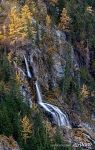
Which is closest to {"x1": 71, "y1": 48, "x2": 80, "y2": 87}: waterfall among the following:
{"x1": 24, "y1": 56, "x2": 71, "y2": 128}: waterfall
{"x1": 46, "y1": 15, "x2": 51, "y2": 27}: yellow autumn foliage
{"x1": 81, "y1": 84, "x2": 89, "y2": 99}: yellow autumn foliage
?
{"x1": 81, "y1": 84, "x2": 89, "y2": 99}: yellow autumn foliage

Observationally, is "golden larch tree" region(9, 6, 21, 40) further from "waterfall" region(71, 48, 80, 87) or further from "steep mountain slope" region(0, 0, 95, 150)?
"waterfall" region(71, 48, 80, 87)

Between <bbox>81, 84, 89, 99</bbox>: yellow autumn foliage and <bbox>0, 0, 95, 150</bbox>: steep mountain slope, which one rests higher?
<bbox>0, 0, 95, 150</bbox>: steep mountain slope

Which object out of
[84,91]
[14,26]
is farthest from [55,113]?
[14,26]

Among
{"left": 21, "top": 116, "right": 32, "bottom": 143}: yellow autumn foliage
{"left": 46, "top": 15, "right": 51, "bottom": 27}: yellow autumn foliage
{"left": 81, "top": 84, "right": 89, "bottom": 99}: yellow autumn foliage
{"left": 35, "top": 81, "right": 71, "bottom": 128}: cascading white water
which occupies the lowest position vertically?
{"left": 81, "top": 84, "right": 89, "bottom": 99}: yellow autumn foliage

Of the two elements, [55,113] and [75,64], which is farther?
[75,64]

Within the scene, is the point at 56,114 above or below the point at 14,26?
below

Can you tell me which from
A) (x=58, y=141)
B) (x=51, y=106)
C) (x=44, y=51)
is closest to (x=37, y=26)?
(x=44, y=51)

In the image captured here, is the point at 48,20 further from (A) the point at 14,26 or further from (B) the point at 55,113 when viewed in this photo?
(B) the point at 55,113

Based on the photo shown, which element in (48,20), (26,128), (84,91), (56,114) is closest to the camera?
(26,128)

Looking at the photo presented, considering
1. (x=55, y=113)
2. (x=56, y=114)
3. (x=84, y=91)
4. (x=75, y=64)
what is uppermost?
(x=75, y=64)

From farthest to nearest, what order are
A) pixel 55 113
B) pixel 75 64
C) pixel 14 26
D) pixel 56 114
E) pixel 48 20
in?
pixel 75 64
pixel 48 20
pixel 14 26
pixel 55 113
pixel 56 114

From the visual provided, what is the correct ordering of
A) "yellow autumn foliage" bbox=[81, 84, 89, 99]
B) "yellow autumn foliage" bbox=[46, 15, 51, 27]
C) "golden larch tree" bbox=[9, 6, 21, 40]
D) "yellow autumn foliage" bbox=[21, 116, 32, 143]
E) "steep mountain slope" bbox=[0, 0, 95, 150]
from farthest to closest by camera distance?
"yellow autumn foliage" bbox=[46, 15, 51, 27]
"yellow autumn foliage" bbox=[81, 84, 89, 99]
"golden larch tree" bbox=[9, 6, 21, 40]
"steep mountain slope" bbox=[0, 0, 95, 150]
"yellow autumn foliage" bbox=[21, 116, 32, 143]
